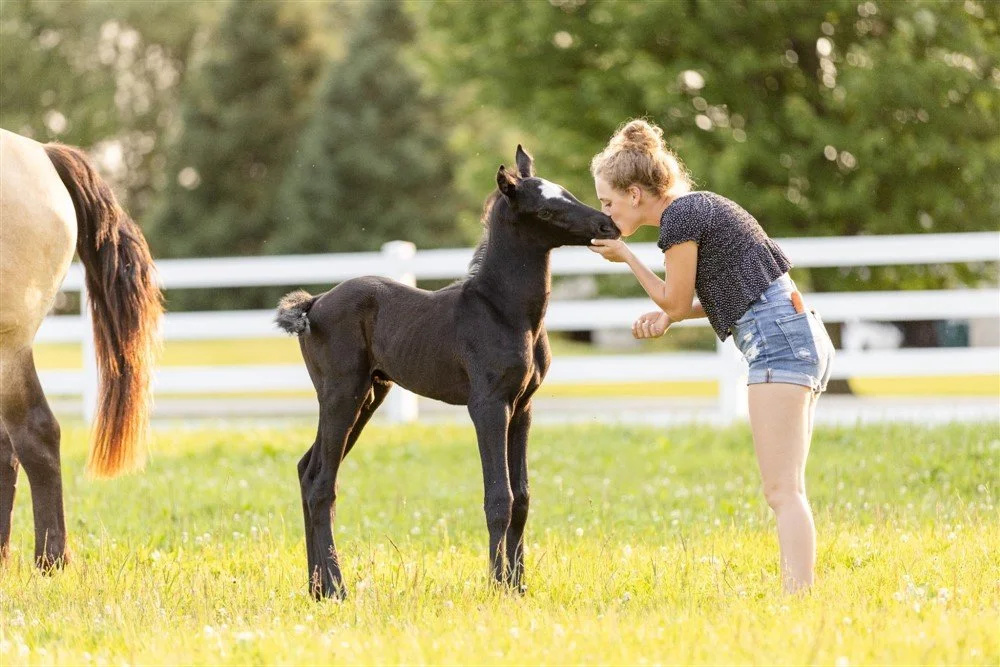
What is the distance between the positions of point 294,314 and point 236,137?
35347 millimetres

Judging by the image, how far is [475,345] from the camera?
14.4 ft

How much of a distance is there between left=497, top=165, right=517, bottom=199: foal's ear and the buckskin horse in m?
2.29

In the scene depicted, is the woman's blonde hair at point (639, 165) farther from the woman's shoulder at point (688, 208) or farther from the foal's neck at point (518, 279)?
the foal's neck at point (518, 279)

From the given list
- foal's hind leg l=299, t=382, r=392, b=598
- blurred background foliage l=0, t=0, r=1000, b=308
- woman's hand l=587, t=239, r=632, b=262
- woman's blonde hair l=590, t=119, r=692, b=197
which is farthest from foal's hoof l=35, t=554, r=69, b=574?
blurred background foliage l=0, t=0, r=1000, b=308

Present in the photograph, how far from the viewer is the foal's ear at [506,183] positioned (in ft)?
13.8

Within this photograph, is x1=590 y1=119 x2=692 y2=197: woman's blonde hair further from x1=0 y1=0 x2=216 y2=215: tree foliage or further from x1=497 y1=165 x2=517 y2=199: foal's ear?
x1=0 y1=0 x2=216 y2=215: tree foliage

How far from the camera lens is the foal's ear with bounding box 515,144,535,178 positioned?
4488mm

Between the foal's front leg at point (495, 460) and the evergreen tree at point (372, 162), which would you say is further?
the evergreen tree at point (372, 162)

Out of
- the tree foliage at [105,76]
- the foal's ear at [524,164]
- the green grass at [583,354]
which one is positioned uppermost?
the tree foliage at [105,76]

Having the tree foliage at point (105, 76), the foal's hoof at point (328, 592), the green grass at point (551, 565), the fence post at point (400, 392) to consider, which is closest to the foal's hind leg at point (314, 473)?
the foal's hoof at point (328, 592)

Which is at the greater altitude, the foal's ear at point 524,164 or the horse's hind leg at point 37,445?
the foal's ear at point 524,164

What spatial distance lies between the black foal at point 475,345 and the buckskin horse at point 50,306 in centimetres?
131

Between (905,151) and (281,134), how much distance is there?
29.1 metres

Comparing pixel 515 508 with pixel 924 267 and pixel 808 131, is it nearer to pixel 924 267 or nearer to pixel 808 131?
pixel 808 131
